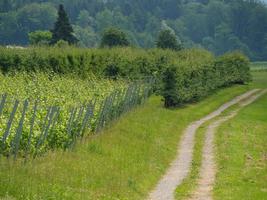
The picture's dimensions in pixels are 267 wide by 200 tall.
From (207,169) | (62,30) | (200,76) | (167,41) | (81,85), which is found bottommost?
(167,41)

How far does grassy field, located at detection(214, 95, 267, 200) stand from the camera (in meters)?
28.5

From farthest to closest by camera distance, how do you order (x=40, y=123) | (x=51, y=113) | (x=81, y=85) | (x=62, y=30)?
(x=62, y=30) → (x=81, y=85) → (x=40, y=123) → (x=51, y=113)

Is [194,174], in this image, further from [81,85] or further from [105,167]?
[81,85]

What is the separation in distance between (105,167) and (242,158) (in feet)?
40.4

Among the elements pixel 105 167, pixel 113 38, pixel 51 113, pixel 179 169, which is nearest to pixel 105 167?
pixel 105 167

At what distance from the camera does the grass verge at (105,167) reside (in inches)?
882

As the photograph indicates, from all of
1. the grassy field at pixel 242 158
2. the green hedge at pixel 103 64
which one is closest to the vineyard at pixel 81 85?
the green hedge at pixel 103 64

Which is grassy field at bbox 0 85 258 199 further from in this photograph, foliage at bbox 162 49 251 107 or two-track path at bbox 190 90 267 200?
foliage at bbox 162 49 251 107

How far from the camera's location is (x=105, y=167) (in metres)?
29.8

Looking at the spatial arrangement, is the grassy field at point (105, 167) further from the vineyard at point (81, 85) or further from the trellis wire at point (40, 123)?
the vineyard at point (81, 85)

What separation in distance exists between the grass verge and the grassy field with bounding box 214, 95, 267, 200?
2.81 metres

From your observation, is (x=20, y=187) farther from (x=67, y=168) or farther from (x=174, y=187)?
(x=174, y=187)

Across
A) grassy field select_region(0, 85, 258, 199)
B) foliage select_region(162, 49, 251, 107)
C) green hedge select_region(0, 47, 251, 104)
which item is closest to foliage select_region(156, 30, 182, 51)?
foliage select_region(162, 49, 251, 107)

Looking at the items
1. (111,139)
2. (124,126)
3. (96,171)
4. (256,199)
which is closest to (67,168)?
(96,171)
